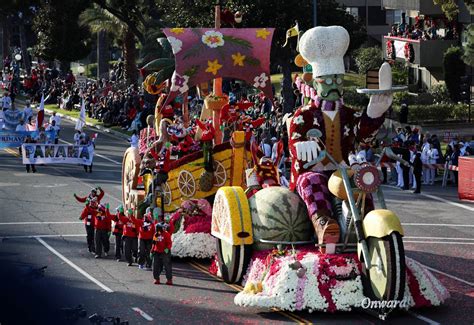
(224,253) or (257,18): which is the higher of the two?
(257,18)

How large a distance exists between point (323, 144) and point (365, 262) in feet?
8.18

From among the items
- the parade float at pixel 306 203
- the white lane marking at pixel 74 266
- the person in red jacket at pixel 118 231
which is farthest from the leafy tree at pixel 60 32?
the parade float at pixel 306 203

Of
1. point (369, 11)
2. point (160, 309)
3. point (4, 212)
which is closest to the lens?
point (160, 309)

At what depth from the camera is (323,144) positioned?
20.1 m

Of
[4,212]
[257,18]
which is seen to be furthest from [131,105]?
[4,212]

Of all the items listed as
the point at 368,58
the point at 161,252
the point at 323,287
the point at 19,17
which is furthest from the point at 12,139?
the point at 19,17

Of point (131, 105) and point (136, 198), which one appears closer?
point (136, 198)

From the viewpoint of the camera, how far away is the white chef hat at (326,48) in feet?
67.2

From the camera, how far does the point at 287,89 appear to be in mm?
51438

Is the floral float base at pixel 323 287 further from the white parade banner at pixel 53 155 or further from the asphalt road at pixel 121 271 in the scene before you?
the white parade banner at pixel 53 155

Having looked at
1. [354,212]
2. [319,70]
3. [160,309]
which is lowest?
[160,309]

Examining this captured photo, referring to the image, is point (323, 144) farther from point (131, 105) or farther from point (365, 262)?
point (131, 105)

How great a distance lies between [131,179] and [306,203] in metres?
7.64

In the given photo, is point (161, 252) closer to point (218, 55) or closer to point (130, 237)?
point (130, 237)
